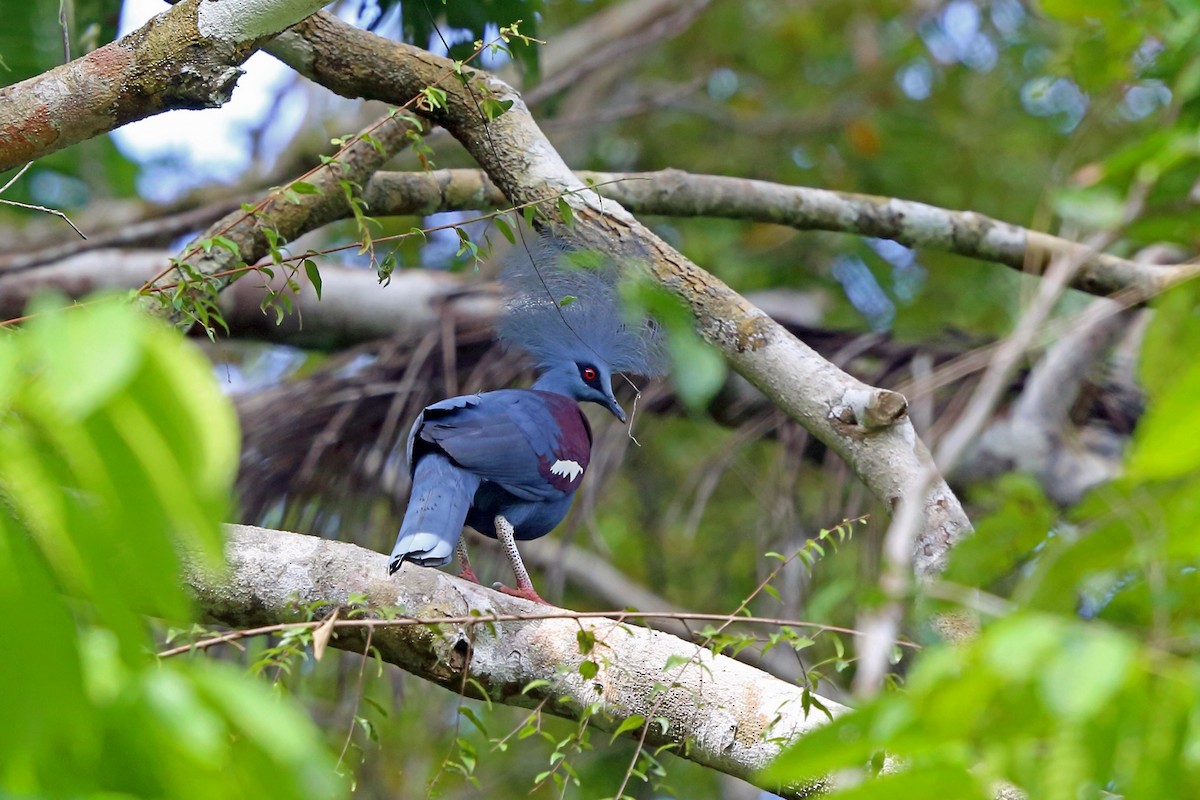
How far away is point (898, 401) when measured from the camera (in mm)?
2143

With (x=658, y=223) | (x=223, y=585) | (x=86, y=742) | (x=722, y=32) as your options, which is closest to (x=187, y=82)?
(x=223, y=585)

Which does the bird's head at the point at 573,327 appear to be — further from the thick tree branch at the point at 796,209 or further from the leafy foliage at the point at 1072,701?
the leafy foliage at the point at 1072,701

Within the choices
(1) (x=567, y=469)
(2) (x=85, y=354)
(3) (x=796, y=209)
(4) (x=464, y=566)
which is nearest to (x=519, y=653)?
(4) (x=464, y=566)

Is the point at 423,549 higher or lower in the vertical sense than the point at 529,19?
lower

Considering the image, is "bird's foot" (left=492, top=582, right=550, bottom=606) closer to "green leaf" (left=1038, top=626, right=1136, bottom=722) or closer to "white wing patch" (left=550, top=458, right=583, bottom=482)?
"white wing patch" (left=550, top=458, right=583, bottom=482)

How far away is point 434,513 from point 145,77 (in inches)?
40.3

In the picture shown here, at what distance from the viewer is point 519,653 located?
215 cm

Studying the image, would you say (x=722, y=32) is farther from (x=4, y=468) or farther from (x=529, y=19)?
(x=4, y=468)

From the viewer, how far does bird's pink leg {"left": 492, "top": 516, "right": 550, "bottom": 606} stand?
2.69 meters

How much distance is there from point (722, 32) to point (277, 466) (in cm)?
526

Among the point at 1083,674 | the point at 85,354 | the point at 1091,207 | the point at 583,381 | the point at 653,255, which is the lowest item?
the point at 583,381

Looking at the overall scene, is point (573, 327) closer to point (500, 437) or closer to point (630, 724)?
point (500, 437)

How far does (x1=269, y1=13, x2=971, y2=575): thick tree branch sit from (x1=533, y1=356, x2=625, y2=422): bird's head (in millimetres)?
627

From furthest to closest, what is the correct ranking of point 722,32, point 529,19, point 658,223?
point 722,32, point 658,223, point 529,19
